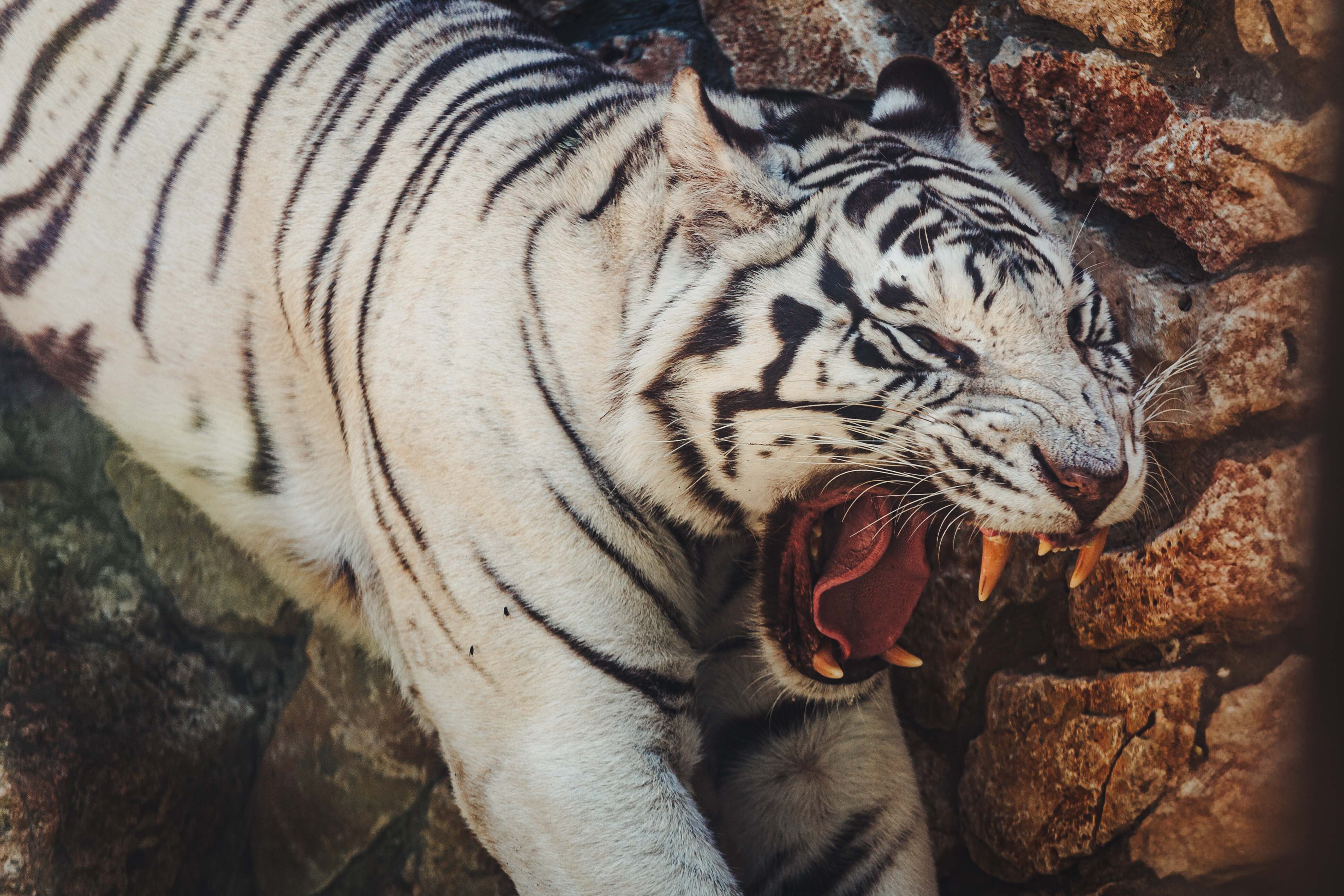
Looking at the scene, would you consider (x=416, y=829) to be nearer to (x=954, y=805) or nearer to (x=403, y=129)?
(x=954, y=805)

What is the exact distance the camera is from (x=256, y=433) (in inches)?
72.8

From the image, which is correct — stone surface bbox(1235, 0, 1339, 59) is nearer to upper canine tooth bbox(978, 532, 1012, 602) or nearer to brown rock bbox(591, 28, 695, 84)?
upper canine tooth bbox(978, 532, 1012, 602)

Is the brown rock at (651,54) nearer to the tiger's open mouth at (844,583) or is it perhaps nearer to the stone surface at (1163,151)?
the stone surface at (1163,151)

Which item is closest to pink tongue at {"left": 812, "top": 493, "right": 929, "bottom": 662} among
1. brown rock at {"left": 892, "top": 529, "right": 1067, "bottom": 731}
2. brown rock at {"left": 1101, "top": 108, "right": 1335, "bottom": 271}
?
brown rock at {"left": 892, "top": 529, "right": 1067, "bottom": 731}

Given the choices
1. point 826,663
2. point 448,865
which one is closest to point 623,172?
point 826,663

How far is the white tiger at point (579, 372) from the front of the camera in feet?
4.26

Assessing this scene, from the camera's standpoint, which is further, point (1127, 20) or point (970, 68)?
point (970, 68)

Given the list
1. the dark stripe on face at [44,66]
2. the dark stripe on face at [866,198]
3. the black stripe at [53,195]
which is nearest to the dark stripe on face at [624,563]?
the dark stripe on face at [866,198]

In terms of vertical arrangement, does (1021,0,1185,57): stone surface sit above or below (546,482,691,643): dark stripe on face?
above

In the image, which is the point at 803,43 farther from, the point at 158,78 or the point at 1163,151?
the point at 158,78

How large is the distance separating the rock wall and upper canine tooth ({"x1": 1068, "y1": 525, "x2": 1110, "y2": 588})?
23 centimetres

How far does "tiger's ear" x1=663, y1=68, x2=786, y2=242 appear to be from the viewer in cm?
134

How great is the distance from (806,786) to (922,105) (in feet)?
3.50

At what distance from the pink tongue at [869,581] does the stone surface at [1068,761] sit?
0.35m
